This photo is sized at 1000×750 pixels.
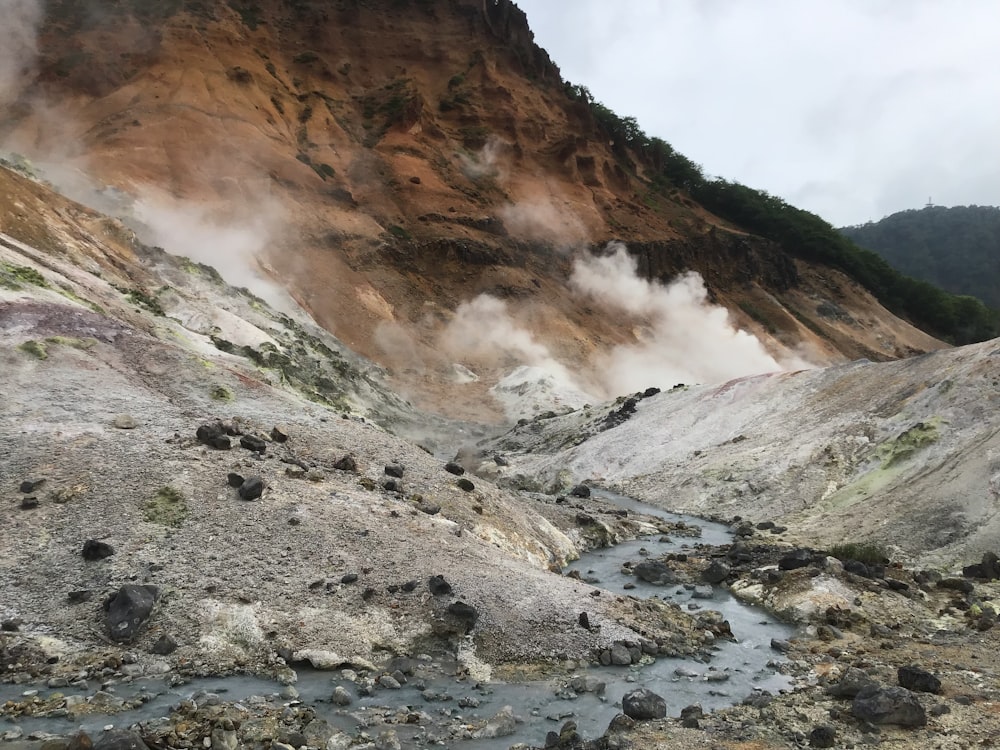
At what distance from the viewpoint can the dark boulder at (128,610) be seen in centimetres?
884

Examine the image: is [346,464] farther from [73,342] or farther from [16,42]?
[16,42]

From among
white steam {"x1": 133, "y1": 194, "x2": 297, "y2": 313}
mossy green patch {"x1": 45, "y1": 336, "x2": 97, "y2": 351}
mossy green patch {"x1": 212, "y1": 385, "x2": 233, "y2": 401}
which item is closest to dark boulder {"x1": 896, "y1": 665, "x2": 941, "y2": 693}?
mossy green patch {"x1": 212, "y1": 385, "x2": 233, "y2": 401}

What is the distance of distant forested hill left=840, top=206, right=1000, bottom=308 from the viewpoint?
132250mm

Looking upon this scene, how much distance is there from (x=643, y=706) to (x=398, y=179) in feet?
176

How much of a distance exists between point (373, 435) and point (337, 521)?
17.9ft

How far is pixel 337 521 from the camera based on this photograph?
38.9 feet

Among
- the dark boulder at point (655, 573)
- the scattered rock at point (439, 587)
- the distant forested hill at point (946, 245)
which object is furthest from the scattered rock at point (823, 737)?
the distant forested hill at point (946, 245)

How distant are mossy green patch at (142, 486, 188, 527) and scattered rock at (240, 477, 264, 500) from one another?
85cm

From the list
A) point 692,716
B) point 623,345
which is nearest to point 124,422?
point 692,716

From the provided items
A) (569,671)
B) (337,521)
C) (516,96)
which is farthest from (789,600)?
(516,96)

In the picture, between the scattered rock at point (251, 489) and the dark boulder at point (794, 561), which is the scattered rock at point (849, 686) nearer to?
the dark boulder at point (794, 561)

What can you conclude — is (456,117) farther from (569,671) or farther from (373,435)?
(569,671)

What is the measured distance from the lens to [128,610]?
8.98 meters

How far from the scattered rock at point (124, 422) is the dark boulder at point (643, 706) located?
9783 mm
